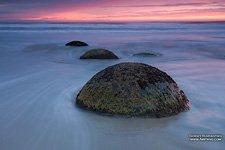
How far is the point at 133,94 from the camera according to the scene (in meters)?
4.06

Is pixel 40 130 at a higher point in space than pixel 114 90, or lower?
lower

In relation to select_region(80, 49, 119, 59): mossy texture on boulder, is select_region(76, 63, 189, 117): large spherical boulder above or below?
above

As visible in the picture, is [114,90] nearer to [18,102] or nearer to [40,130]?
[40,130]

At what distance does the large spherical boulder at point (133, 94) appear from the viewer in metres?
4.02

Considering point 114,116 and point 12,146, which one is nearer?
point 12,146

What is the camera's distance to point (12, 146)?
3268mm

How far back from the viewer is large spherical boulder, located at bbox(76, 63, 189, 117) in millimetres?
4016

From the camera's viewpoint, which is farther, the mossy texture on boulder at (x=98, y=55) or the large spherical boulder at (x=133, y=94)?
the mossy texture on boulder at (x=98, y=55)

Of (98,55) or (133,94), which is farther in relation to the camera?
(98,55)

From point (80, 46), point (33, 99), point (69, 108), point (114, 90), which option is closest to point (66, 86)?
point (33, 99)

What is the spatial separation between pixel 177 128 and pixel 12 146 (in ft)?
5.79

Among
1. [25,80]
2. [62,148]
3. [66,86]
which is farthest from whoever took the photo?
[25,80]

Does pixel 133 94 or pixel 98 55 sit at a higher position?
pixel 133 94

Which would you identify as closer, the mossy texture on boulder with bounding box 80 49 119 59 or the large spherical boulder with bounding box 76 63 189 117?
the large spherical boulder with bounding box 76 63 189 117
